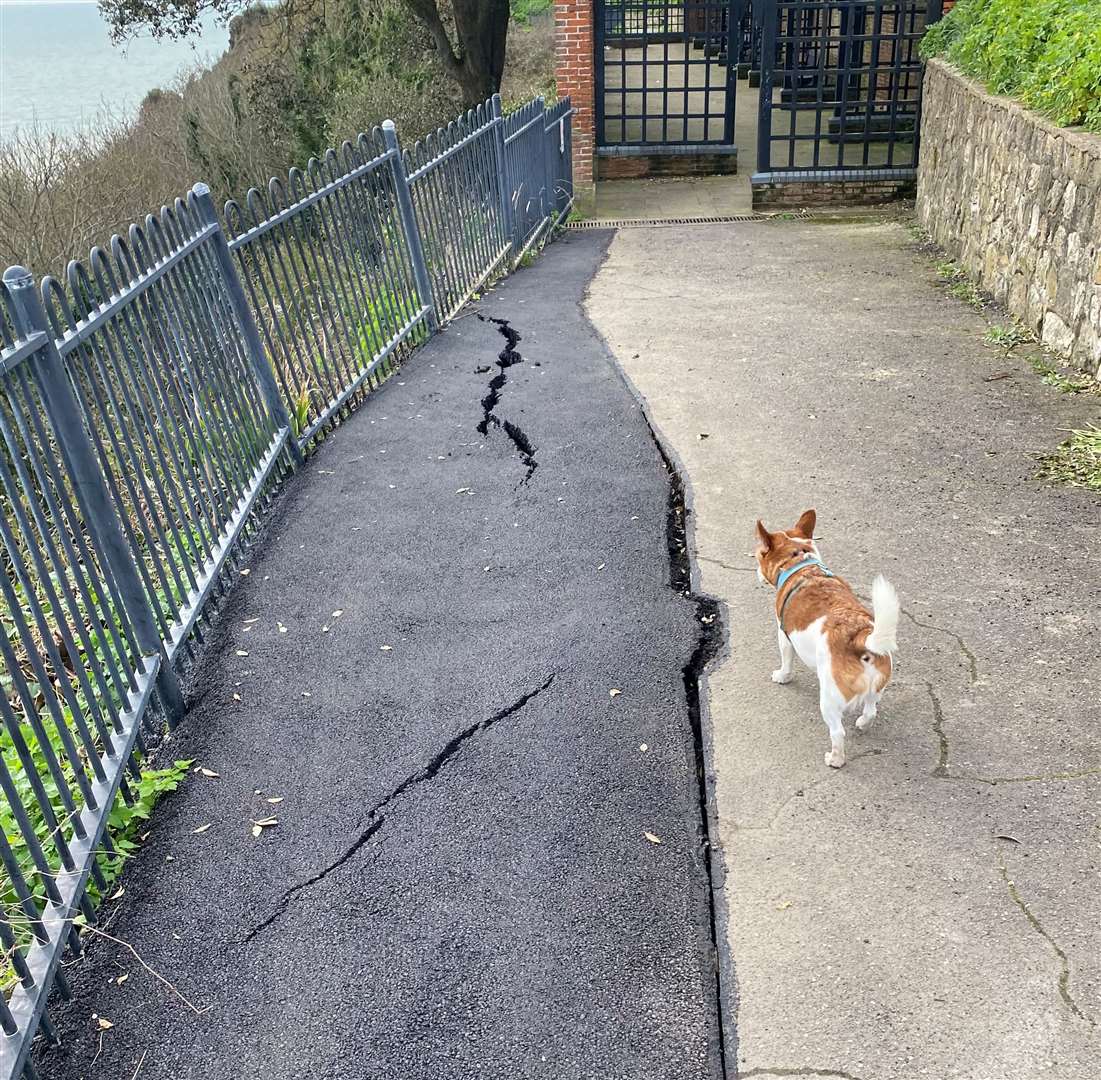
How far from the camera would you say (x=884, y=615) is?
2.96 metres

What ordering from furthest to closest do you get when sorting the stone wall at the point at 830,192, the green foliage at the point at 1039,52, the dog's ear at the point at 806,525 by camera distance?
1. the stone wall at the point at 830,192
2. the green foliage at the point at 1039,52
3. the dog's ear at the point at 806,525

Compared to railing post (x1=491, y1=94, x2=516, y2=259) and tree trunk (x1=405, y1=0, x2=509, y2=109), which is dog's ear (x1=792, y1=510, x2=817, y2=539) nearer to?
railing post (x1=491, y1=94, x2=516, y2=259)

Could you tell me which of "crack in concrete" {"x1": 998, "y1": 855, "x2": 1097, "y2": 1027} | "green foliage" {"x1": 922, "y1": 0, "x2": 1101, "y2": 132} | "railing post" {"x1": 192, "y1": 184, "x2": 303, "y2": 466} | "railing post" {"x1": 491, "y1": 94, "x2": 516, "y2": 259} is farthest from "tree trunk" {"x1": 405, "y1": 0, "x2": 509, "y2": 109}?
"crack in concrete" {"x1": 998, "y1": 855, "x2": 1097, "y2": 1027}

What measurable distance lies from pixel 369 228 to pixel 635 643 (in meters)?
4.35

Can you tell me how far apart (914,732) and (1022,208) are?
5.57 metres

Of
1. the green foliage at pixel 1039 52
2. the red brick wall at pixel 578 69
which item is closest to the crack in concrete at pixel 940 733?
the green foliage at pixel 1039 52

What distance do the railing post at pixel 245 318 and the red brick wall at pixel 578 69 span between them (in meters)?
8.64

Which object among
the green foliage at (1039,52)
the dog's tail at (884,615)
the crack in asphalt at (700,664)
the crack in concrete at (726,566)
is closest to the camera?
the crack in asphalt at (700,664)

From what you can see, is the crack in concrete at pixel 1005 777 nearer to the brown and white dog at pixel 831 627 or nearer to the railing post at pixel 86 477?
the brown and white dog at pixel 831 627

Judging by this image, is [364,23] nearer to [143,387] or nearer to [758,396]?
[758,396]

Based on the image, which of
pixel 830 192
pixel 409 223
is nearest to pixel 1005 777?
pixel 409 223

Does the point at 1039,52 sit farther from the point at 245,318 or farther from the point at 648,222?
the point at 245,318

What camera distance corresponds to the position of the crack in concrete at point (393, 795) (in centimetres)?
308

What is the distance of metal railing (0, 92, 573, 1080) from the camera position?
296 cm
